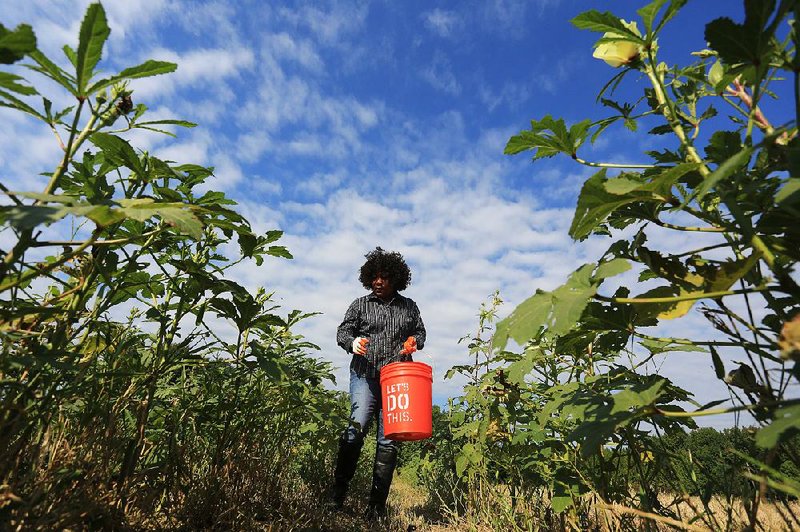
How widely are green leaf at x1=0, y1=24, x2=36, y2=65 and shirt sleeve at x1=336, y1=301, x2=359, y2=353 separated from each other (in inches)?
120

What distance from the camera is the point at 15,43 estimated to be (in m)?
0.87

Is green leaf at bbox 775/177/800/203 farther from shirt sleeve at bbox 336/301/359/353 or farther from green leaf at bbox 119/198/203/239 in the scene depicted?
shirt sleeve at bbox 336/301/359/353

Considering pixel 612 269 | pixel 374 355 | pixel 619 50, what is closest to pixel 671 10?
pixel 619 50

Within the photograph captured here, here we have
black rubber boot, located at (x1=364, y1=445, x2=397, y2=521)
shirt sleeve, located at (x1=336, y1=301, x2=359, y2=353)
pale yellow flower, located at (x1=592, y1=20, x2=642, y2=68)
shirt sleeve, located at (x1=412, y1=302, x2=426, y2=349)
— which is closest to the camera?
pale yellow flower, located at (x1=592, y1=20, x2=642, y2=68)

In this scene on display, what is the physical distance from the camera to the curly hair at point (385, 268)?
4.75 meters

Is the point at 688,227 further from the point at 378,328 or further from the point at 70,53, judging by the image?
the point at 378,328

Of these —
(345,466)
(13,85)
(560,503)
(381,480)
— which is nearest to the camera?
(13,85)

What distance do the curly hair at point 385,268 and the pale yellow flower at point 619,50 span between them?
11.1ft

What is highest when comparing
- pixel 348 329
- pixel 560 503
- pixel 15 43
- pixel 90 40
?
pixel 348 329

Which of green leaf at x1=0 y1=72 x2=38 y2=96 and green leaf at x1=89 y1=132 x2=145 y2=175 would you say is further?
green leaf at x1=89 y1=132 x2=145 y2=175

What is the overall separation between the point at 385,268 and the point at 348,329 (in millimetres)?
882

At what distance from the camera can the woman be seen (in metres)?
3.50

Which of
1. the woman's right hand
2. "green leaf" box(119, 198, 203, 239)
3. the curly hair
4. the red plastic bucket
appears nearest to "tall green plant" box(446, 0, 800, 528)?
"green leaf" box(119, 198, 203, 239)

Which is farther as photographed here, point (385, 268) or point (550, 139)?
point (385, 268)
